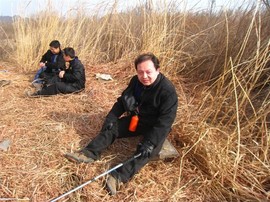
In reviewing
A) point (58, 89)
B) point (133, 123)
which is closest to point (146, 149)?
point (133, 123)

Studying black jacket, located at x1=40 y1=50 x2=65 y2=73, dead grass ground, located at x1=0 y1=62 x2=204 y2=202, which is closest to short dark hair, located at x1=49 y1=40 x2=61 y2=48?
black jacket, located at x1=40 y1=50 x2=65 y2=73

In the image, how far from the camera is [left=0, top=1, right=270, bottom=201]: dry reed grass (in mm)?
2088

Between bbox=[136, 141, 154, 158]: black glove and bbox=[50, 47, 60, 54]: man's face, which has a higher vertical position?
bbox=[50, 47, 60, 54]: man's face

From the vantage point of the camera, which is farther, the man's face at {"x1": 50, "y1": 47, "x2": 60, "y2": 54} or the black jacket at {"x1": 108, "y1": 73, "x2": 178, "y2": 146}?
the man's face at {"x1": 50, "y1": 47, "x2": 60, "y2": 54}

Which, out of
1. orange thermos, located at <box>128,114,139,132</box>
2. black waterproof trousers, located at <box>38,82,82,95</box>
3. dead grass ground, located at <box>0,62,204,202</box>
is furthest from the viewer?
black waterproof trousers, located at <box>38,82,82,95</box>

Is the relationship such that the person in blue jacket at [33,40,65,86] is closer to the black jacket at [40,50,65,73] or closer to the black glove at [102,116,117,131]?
the black jacket at [40,50,65,73]

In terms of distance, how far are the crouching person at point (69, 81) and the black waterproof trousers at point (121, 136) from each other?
1.38m

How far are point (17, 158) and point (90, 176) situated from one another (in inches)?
25.3

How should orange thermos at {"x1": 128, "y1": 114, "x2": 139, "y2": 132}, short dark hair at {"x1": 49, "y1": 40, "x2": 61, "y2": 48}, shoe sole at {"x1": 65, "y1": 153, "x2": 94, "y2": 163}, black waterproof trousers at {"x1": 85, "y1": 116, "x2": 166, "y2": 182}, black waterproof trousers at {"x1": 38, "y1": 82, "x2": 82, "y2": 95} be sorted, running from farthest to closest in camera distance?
short dark hair at {"x1": 49, "y1": 40, "x2": 61, "y2": 48}
black waterproof trousers at {"x1": 38, "y1": 82, "x2": 82, "y2": 95}
orange thermos at {"x1": 128, "y1": 114, "x2": 139, "y2": 132}
shoe sole at {"x1": 65, "y1": 153, "x2": 94, "y2": 163}
black waterproof trousers at {"x1": 85, "y1": 116, "x2": 166, "y2": 182}

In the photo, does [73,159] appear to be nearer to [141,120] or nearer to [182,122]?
[141,120]

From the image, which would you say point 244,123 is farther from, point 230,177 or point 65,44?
point 65,44

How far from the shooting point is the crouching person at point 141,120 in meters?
2.19

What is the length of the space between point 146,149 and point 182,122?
63 cm

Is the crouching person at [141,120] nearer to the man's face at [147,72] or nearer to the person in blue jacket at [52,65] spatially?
the man's face at [147,72]
